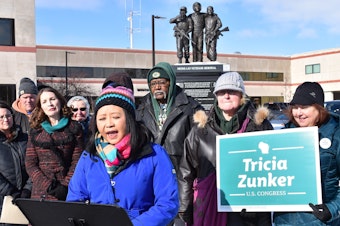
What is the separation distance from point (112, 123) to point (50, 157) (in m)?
1.91

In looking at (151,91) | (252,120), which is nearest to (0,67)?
(151,91)

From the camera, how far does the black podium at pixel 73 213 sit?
6.75 feet

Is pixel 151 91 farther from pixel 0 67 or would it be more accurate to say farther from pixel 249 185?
pixel 0 67

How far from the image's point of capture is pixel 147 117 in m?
5.38

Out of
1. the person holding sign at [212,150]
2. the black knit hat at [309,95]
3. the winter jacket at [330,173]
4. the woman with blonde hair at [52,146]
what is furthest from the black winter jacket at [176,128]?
the winter jacket at [330,173]

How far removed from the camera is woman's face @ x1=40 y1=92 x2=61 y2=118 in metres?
4.37

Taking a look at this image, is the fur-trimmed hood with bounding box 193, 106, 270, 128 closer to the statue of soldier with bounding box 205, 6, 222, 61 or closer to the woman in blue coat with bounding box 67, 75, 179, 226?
the woman in blue coat with bounding box 67, 75, 179, 226

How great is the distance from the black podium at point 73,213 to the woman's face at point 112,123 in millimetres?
545

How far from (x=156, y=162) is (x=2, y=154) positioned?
2.68 meters

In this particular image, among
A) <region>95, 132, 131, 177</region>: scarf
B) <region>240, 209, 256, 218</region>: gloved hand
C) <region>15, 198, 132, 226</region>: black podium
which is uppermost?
<region>95, 132, 131, 177</region>: scarf

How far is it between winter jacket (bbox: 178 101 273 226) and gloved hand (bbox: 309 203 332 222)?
725 millimetres

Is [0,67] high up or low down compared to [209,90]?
up

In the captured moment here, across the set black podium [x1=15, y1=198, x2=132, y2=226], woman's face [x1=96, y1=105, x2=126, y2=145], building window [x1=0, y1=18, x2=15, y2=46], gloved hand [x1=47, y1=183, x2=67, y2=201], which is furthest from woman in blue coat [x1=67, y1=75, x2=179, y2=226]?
building window [x1=0, y1=18, x2=15, y2=46]

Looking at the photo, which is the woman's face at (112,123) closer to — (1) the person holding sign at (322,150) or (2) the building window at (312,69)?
(1) the person holding sign at (322,150)
